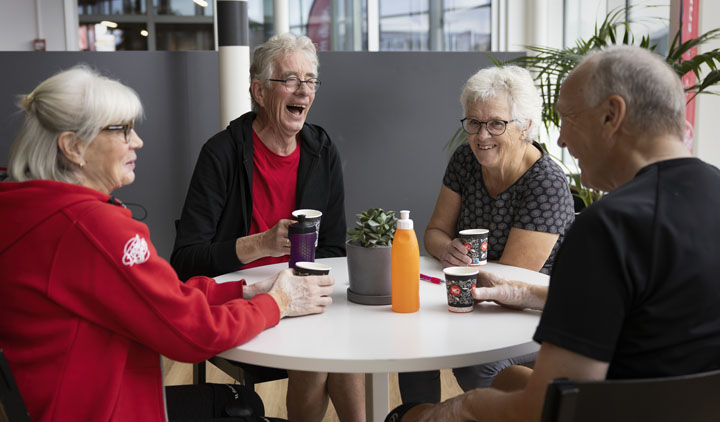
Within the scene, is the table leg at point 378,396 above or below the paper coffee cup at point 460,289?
below

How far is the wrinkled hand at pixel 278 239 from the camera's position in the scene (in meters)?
1.88

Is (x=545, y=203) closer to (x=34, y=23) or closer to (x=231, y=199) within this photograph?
(x=231, y=199)

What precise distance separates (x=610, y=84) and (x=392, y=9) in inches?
226

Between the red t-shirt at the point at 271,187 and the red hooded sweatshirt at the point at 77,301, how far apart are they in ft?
3.33

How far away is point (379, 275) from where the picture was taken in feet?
5.26

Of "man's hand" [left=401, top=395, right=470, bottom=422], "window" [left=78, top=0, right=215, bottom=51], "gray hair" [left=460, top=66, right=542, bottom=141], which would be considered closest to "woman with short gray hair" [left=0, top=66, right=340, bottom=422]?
"man's hand" [left=401, top=395, right=470, bottom=422]

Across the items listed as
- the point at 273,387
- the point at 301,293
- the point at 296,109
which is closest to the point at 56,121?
the point at 301,293

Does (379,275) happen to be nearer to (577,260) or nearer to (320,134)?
(577,260)

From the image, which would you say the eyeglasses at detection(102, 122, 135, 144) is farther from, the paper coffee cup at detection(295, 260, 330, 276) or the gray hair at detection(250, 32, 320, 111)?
the gray hair at detection(250, 32, 320, 111)

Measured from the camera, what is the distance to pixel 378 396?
5.34ft

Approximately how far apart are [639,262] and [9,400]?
102 centimetres

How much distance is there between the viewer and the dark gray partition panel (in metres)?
3.91

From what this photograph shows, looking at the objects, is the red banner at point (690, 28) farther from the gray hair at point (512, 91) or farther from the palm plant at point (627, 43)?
the gray hair at point (512, 91)

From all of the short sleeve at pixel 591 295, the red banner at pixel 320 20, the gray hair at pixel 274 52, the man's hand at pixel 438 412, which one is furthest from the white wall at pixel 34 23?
the short sleeve at pixel 591 295
